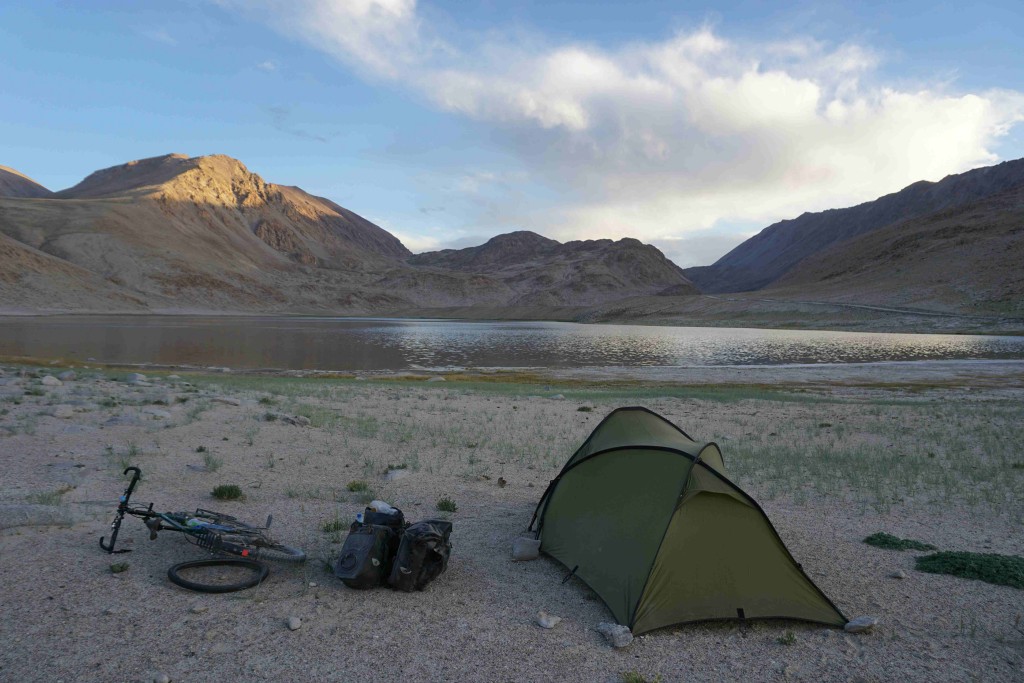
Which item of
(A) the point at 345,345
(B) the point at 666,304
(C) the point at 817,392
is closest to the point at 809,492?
(C) the point at 817,392

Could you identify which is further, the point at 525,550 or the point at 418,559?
the point at 525,550

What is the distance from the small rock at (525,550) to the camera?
8.50 metres

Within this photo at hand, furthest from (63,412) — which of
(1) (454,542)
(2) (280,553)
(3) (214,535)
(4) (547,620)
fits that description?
(4) (547,620)

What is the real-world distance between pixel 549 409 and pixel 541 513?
13730mm

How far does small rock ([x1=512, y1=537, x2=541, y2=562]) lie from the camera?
8500 millimetres

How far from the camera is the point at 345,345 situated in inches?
2771

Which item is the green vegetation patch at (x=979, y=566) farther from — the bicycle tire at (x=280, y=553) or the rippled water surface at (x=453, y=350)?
the rippled water surface at (x=453, y=350)

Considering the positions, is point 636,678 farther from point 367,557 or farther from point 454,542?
point 454,542

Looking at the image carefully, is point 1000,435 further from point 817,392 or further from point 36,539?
point 36,539

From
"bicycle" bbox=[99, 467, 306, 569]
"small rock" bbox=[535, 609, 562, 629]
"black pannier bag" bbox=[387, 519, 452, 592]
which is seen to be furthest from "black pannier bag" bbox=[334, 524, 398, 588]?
"small rock" bbox=[535, 609, 562, 629]

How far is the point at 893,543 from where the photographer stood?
916cm

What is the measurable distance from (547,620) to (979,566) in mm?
6055

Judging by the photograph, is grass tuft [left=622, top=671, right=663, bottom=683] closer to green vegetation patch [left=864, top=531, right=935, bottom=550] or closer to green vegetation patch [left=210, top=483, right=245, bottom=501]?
green vegetation patch [left=864, top=531, right=935, bottom=550]

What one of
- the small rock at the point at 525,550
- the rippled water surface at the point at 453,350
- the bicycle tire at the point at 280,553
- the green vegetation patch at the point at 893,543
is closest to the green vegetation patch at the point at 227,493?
the bicycle tire at the point at 280,553
